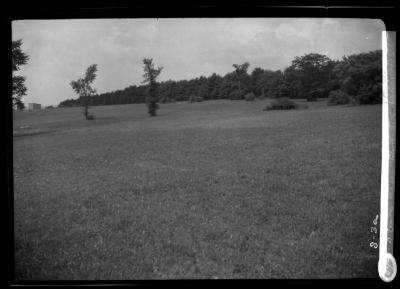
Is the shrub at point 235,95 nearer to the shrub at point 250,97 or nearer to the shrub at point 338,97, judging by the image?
the shrub at point 250,97

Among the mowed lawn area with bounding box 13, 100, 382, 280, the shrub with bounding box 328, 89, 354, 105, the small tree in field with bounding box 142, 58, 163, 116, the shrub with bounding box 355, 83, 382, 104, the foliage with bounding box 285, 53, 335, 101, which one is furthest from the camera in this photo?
the shrub with bounding box 328, 89, 354, 105

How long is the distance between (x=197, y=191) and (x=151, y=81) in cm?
295

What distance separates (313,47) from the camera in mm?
8492

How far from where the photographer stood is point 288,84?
9078mm

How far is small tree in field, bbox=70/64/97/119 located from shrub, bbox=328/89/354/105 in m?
6.18

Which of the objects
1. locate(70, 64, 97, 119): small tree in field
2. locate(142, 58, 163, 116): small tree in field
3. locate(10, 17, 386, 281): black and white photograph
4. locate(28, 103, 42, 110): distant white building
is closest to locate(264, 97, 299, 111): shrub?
locate(10, 17, 386, 281): black and white photograph

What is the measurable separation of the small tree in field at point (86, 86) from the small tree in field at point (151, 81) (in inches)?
52.2

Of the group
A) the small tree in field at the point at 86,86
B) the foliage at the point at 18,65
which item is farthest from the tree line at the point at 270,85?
the foliage at the point at 18,65

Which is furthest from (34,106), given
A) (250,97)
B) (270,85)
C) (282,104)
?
(282,104)

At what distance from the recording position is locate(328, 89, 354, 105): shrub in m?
9.09

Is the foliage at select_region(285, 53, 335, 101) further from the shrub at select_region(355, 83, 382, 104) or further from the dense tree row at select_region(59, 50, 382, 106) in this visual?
the shrub at select_region(355, 83, 382, 104)

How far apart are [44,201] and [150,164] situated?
3137 mm
